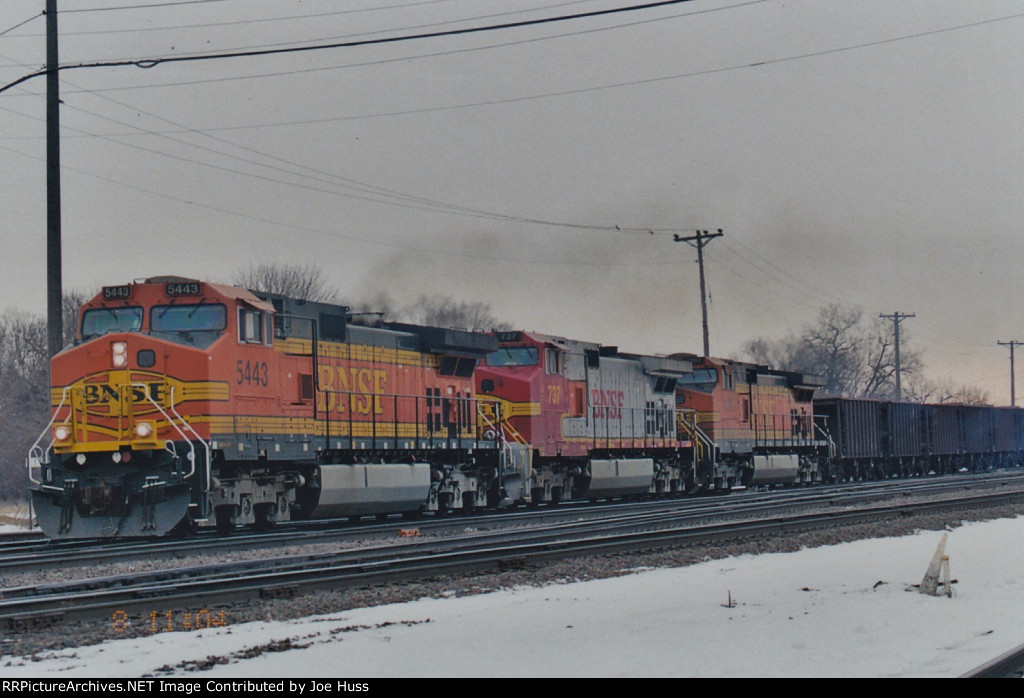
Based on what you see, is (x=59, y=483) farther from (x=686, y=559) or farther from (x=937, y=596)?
(x=937, y=596)

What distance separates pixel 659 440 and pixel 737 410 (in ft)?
16.5

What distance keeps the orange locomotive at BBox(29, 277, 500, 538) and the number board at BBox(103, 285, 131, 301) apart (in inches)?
0.9

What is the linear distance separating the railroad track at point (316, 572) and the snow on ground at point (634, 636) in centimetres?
113

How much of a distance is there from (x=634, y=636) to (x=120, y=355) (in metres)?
11.0

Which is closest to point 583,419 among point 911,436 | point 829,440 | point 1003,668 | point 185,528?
point 185,528

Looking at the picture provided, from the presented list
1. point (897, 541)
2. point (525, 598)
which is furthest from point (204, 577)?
point (897, 541)

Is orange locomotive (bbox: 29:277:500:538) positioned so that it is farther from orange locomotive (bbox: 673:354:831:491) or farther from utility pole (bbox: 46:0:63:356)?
orange locomotive (bbox: 673:354:831:491)

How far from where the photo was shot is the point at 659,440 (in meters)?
33.6

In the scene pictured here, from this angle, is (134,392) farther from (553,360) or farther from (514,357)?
(553,360)

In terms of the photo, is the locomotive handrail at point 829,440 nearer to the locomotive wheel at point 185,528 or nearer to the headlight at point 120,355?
the locomotive wheel at point 185,528

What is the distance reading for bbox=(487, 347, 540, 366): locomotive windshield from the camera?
1105 inches

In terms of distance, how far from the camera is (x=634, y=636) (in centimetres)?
974

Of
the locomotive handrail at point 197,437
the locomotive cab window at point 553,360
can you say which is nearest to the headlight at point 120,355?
the locomotive handrail at point 197,437
